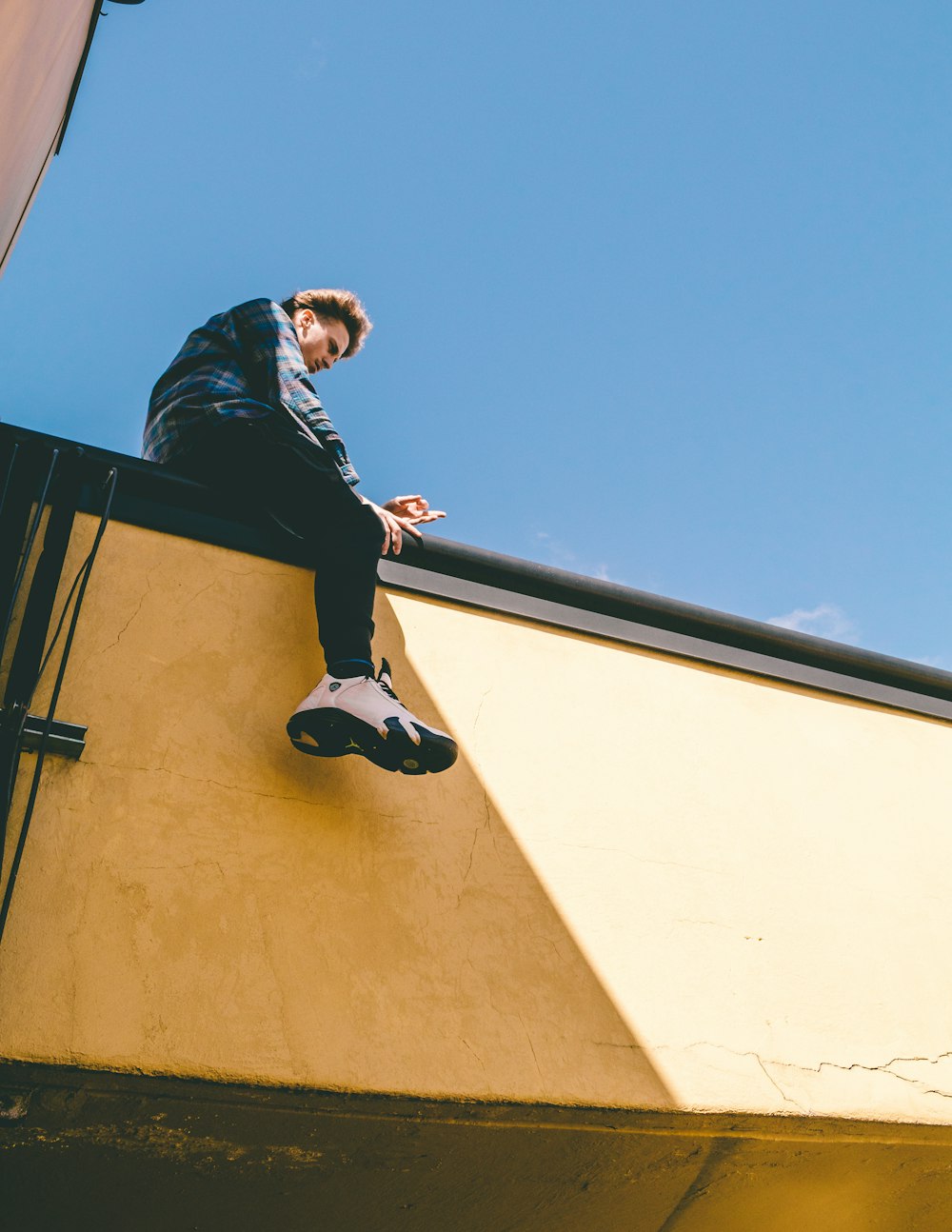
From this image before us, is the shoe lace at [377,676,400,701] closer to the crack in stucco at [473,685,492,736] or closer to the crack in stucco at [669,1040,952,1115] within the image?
the crack in stucco at [473,685,492,736]

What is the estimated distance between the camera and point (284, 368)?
2.70m

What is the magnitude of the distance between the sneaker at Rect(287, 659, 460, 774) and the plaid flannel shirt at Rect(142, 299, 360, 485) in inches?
29.8

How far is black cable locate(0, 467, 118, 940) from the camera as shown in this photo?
1779 millimetres

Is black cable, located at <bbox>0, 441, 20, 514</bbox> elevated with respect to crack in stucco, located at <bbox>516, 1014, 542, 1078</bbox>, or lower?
elevated

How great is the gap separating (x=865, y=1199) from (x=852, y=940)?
0.59 meters

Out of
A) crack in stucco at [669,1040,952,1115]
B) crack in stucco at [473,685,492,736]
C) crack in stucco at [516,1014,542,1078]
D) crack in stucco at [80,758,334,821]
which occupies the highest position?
crack in stucco at [473,685,492,736]

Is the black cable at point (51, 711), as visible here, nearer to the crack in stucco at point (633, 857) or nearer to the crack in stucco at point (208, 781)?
the crack in stucco at point (208, 781)

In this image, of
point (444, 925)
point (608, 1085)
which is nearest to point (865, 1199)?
point (608, 1085)

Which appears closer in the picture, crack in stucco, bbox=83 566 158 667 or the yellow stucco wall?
the yellow stucco wall

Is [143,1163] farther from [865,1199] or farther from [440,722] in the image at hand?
[865,1199]

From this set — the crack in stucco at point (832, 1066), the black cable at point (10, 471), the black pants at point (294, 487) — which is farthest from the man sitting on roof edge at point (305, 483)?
the crack in stucco at point (832, 1066)

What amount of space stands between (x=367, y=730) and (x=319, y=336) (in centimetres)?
166

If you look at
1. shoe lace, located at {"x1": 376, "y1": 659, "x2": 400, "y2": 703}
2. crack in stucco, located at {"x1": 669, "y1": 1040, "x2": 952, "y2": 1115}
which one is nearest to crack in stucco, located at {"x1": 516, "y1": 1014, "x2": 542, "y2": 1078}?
crack in stucco, located at {"x1": 669, "y1": 1040, "x2": 952, "y2": 1115}

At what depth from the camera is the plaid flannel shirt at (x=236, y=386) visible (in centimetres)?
262
